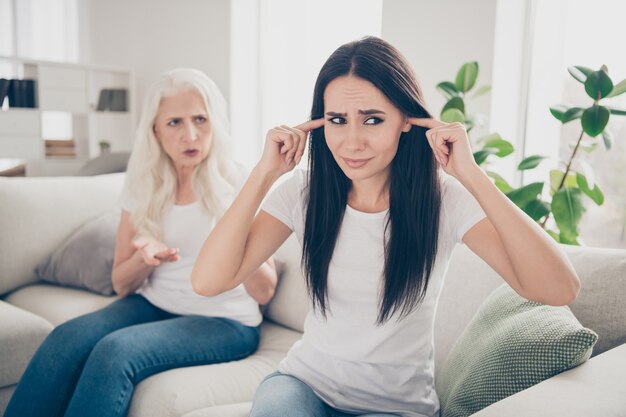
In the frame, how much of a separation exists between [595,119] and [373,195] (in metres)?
0.80

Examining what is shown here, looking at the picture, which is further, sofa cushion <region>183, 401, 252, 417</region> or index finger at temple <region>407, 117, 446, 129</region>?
sofa cushion <region>183, 401, 252, 417</region>

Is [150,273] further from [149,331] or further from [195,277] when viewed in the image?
[195,277]

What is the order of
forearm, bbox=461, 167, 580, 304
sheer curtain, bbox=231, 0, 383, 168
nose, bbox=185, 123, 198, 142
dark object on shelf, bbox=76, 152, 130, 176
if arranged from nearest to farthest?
forearm, bbox=461, 167, 580, 304 < nose, bbox=185, 123, 198, 142 < dark object on shelf, bbox=76, 152, 130, 176 < sheer curtain, bbox=231, 0, 383, 168

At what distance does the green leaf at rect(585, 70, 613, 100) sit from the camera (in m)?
1.68

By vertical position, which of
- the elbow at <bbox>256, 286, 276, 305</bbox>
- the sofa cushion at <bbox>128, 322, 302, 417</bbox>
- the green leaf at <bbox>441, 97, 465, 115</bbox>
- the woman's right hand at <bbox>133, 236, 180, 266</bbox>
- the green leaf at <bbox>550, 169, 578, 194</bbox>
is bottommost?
the sofa cushion at <bbox>128, 322, 302, 417</bbox>

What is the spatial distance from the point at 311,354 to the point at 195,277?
297 mm

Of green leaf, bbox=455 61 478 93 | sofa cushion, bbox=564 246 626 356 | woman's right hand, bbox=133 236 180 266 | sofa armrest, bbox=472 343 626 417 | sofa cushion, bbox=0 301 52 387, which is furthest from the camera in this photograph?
green leaf, bbox=455 61 478 93

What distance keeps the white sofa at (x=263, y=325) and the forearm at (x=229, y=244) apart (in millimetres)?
289

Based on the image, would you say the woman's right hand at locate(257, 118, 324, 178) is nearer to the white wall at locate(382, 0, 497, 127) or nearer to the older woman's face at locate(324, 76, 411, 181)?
the older woman's face at locate(324, 76, 411, 181)

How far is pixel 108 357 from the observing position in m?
1.51

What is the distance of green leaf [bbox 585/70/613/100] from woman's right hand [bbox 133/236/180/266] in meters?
1.23

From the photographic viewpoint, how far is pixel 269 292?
6.09ft

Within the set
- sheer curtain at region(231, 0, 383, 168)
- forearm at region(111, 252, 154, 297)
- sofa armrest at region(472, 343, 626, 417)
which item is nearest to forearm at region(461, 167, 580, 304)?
sofa armrest at region(472, 343, 626, 417)

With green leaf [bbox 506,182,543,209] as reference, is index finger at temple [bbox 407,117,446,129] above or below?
above
